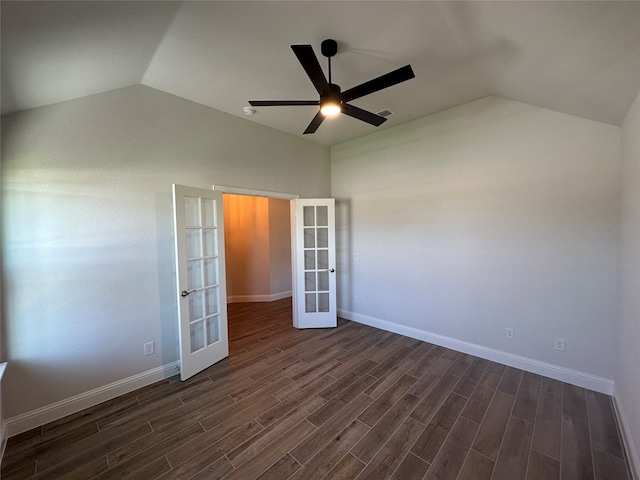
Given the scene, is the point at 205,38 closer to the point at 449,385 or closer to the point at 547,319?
the point at 449,385

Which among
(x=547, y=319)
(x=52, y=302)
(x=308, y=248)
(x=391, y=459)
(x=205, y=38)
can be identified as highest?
(x=205, y=38)

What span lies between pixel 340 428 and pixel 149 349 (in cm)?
215

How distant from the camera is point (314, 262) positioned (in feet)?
14.1

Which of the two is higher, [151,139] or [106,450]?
[151,139]

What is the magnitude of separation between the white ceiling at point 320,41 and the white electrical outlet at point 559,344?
7.03 feet

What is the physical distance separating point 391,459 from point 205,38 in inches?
137

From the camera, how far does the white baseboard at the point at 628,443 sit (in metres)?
1.62

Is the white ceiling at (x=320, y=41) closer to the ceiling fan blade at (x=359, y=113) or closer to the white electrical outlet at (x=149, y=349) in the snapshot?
the ceiling fan blade at (x=359, y=113)

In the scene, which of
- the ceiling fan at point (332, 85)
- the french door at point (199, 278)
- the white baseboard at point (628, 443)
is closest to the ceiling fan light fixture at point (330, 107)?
the ceiling fan at point (332, 85)

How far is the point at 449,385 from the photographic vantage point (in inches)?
102

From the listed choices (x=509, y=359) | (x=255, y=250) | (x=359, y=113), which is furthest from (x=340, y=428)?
(x=255, y=250)

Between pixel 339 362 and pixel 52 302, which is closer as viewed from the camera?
pixel 52 302

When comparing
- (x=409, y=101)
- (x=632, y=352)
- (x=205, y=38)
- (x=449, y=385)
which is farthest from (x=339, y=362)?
(x=205, y=38)

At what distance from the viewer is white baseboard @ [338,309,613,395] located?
2.47 metres
